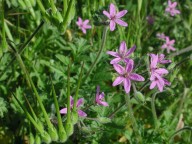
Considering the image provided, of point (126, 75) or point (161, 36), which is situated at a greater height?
point (126, 75)

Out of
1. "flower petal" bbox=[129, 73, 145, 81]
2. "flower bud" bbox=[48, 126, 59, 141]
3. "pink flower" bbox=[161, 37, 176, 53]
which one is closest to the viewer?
"flower bud" bbox=[48, 126, 59, 141]

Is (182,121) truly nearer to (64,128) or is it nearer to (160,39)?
(160,39)

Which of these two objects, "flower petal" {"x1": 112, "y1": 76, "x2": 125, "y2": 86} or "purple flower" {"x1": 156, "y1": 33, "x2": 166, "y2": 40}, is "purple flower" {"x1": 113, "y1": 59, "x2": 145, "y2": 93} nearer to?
"flower petal" {"x1": 112, "y1": 76, "x2": 125, "y2": 86}

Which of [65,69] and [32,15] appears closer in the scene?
[65,69]

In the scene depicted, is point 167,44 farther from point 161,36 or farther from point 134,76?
point 134,76

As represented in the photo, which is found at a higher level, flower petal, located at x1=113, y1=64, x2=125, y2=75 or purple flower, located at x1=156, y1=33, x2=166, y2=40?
flower petal, located at x1=113, y1=64, x2=125, y2=75

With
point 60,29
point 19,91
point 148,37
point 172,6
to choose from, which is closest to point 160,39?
point 148,37

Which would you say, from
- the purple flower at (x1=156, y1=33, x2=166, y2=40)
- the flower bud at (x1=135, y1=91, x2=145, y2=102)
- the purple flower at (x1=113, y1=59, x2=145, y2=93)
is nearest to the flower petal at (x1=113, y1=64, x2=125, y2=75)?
the purple flower at (x1=113, y1=59, x2=145, y2=93)

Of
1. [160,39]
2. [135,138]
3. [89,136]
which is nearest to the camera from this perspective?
[89,136]

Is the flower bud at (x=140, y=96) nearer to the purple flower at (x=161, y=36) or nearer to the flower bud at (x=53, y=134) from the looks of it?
the flower bud at (x=53, y=134)

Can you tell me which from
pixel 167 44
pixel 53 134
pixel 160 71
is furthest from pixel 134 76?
pixel 167 44

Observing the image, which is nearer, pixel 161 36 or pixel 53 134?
pixel 53 134
